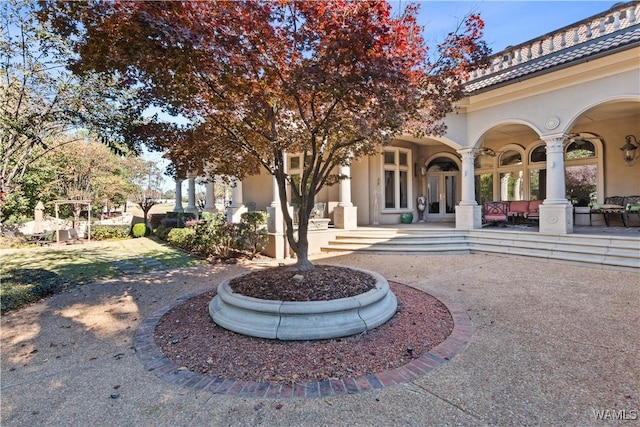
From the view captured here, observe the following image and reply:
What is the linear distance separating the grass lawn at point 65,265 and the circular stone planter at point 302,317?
420 cm

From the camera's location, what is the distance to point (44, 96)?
17.7ft

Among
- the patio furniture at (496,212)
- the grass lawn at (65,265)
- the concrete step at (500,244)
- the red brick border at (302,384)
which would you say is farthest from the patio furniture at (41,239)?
the patio furniture at (496,212)

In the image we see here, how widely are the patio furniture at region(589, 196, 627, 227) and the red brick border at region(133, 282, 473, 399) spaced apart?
31.0 ft

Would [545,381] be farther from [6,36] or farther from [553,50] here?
[553,50]

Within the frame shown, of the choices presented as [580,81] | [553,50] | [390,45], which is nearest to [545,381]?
[390,45]

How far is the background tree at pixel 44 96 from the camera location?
193 inches

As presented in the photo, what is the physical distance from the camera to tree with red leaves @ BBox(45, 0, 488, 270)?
128 inches

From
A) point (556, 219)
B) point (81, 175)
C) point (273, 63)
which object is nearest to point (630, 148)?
point (556, 219)

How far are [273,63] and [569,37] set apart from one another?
939cm

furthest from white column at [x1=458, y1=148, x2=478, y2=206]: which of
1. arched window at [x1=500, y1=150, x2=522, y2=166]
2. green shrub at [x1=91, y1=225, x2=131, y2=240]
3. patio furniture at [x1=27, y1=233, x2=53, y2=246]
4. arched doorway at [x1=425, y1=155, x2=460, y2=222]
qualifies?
patio furniture at [x1=27, y1=233, x2=53, y2=246]

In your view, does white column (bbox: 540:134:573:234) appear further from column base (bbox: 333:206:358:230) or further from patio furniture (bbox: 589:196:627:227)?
column base (bbox: 333:206:358:230)

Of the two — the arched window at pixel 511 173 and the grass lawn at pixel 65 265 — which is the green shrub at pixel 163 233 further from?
the arched window at pixel 511 173

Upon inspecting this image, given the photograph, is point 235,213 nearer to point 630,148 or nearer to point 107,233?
point 107,233

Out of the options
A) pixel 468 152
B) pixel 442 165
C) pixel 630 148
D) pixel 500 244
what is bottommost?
pixel 500 244
